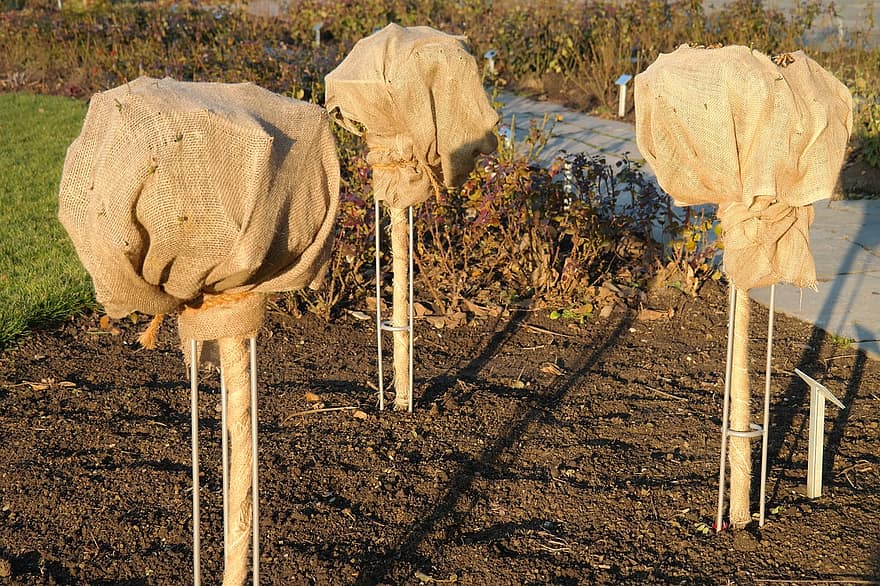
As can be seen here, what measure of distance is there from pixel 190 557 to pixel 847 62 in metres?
9.96

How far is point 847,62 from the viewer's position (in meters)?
10.8

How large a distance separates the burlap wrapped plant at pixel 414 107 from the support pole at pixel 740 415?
111cm

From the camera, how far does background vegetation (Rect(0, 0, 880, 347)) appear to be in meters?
5.09

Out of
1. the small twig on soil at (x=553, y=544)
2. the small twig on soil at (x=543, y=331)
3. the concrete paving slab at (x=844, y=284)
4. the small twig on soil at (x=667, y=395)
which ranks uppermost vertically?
the small twig on soil at (x=553, y=544)

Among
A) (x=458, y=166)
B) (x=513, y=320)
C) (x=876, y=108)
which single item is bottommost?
A: (x=513, y=320)

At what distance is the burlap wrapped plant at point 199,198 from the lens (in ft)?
5.87

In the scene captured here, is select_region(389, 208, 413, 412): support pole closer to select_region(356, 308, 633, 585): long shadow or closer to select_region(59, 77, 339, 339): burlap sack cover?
select_region(356, 308, 633, 585): long shadow

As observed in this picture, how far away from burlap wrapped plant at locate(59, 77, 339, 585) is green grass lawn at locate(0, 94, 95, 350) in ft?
10.2

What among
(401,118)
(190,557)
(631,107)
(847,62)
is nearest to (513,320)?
(401,118)

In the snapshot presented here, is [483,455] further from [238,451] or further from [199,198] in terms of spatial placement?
[199,198]

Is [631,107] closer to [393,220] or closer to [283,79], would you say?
[283,79]

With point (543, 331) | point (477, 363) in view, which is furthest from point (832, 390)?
point (477, 363)

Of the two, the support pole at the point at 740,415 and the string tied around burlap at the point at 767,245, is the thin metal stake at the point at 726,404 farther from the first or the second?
the string tied around burlap at the point at 767,245

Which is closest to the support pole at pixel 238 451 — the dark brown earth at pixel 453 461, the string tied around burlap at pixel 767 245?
the dark brown earth at pixel 453 461
